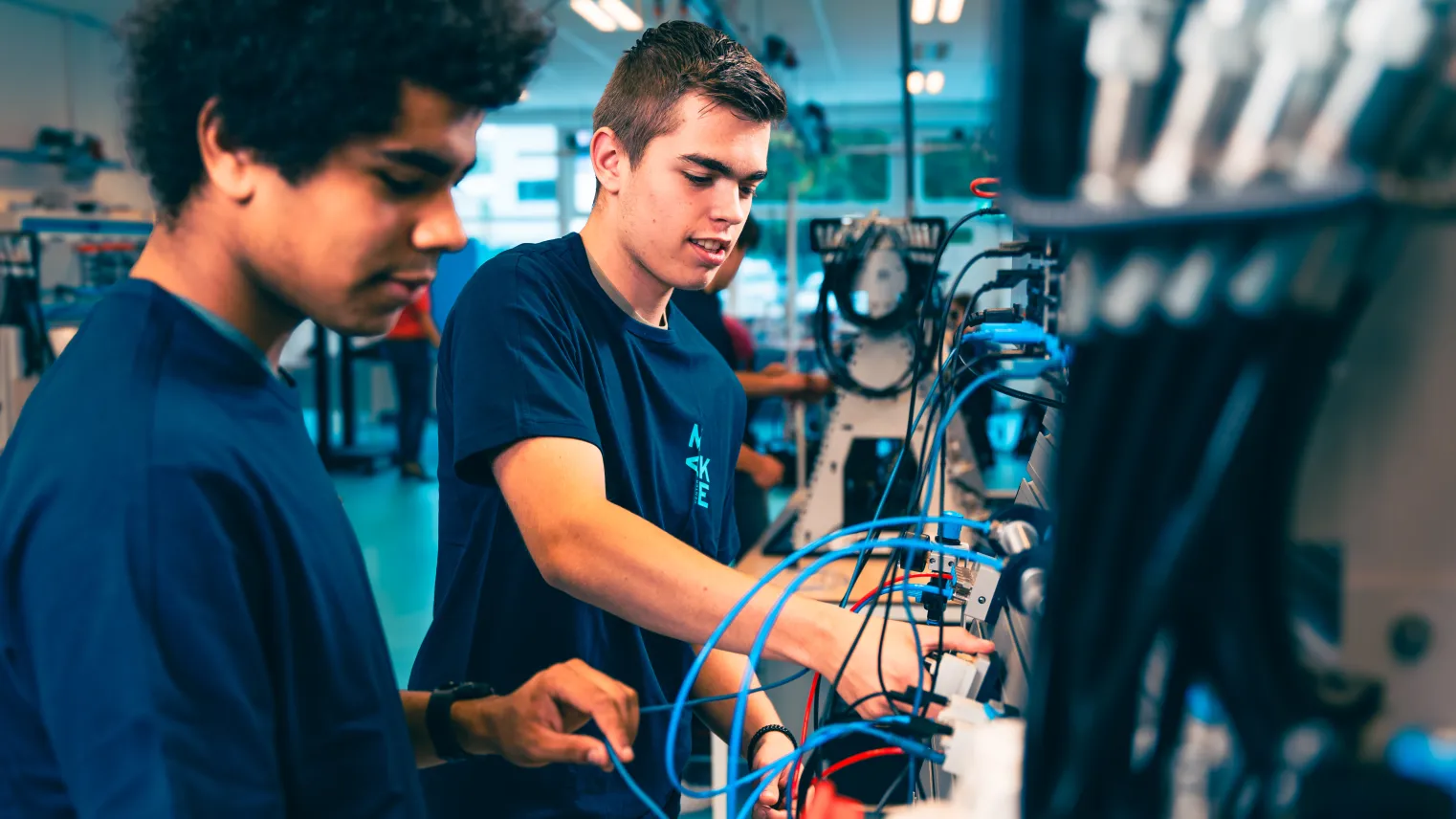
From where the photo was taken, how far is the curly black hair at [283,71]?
0.64 m

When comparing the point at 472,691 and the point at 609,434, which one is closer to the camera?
the point at 472,691

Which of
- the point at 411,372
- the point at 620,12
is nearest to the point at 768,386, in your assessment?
the point at 620,12

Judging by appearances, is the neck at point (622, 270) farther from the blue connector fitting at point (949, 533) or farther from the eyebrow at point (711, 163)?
the blue connector fitting at point (949, 533)

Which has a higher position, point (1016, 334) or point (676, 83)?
point (676, 83)

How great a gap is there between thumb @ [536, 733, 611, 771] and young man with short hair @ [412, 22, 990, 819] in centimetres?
12

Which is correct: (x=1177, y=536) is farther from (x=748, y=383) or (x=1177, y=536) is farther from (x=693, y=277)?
(x=748, y=383)

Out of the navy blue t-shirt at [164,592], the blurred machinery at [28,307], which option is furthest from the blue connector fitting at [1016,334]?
the blurred machinery at [28,307]

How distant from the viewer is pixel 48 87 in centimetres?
786

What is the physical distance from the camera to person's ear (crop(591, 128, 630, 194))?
125 cm

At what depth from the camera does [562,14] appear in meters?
6.96

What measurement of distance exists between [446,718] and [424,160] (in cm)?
54

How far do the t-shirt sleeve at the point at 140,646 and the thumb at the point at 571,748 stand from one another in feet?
1.00

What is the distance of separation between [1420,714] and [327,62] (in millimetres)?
712

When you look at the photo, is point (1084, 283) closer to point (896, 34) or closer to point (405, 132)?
point (405, 132)
